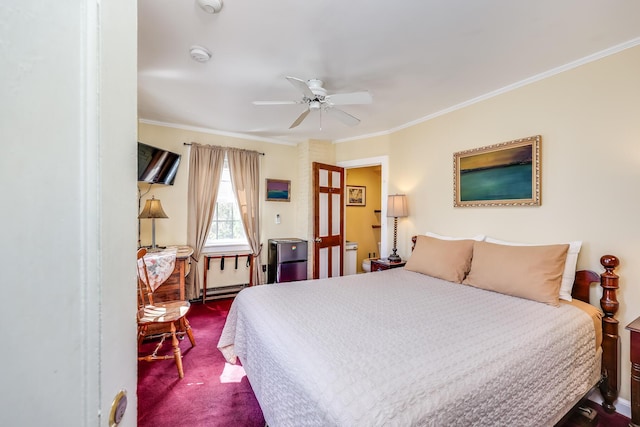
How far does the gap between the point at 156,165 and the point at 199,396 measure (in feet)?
9.16

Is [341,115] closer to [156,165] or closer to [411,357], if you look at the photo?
[411,357]

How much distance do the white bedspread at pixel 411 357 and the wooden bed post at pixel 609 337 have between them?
243mm

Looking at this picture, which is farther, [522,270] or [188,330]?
[188,330]

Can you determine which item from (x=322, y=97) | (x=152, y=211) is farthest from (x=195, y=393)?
(x=322, y=97)

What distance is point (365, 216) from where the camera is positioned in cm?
591

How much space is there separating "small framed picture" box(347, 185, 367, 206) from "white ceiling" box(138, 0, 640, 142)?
2.77 m

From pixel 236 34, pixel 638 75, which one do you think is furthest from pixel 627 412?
pixel 236 34

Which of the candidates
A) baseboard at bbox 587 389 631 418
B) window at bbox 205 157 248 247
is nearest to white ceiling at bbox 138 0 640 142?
window at bbox 205 157 248 247

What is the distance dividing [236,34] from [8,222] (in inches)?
80.0

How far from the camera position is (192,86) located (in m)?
2.71

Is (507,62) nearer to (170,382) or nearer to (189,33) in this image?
(189,33)

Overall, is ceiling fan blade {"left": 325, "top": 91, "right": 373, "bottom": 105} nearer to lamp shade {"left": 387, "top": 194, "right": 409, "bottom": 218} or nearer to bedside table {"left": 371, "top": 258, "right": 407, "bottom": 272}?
lamp shade {"left": 387, "top": 194, "right": 409, "bottom": 218}

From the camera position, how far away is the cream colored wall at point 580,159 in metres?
1.96

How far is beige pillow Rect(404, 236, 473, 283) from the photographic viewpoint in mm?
2598
